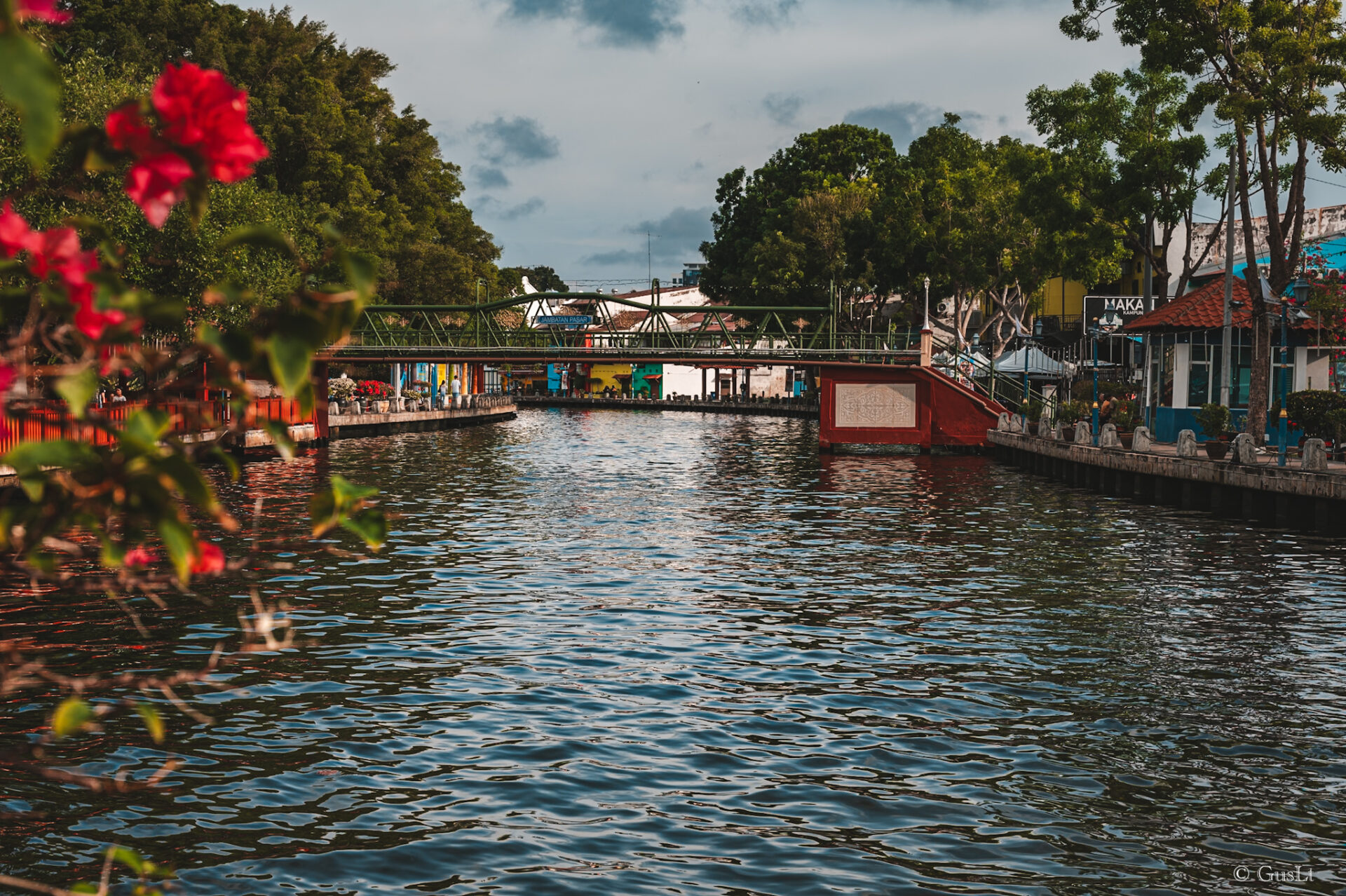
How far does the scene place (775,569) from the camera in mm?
23625

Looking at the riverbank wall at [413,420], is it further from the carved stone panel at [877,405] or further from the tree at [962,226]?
the tree at [962,226]

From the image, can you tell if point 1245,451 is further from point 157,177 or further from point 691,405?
point 691,405

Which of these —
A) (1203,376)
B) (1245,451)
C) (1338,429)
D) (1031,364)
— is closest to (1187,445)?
(1245,451)

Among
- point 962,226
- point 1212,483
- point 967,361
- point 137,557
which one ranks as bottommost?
point 1212,483

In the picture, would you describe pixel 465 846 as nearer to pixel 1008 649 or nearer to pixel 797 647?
pixel 797 647

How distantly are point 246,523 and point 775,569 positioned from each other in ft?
42.5

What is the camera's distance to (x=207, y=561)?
3521 mm

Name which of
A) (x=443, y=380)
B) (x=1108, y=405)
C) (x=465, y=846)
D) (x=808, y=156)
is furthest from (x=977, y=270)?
(x=465, y=846)

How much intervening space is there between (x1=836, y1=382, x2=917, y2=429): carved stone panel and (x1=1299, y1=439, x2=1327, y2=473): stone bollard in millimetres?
28810

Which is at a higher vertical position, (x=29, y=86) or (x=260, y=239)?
(x=29, y=86)

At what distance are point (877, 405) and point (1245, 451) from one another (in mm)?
26217

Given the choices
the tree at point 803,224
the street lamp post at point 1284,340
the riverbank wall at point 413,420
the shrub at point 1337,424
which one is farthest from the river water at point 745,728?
the tree at point 803,224

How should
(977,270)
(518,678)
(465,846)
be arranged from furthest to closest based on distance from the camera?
1. (977,270)
2. (518,678)
3. (465,846)

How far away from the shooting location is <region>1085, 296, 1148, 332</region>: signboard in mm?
62219
